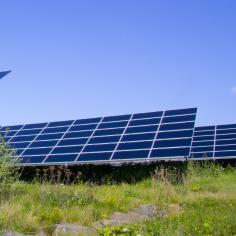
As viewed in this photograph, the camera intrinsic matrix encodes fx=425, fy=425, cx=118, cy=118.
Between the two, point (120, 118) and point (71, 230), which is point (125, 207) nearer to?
point (71, 230)

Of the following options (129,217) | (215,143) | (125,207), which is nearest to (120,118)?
(215,143)

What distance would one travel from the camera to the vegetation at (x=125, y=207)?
7027mm

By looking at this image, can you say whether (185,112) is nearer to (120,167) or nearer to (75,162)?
(120,167)

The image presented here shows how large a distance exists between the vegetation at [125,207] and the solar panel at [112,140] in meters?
A: 1.28

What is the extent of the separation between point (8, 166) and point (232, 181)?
9.50 meters

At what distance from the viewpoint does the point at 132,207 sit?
10.3 metres

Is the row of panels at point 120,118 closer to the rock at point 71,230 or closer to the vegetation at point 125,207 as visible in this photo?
the vegetation at point 125,207

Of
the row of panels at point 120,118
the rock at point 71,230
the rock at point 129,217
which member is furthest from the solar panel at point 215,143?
the rock at point 71,230

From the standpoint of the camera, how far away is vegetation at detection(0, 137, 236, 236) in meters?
7.03

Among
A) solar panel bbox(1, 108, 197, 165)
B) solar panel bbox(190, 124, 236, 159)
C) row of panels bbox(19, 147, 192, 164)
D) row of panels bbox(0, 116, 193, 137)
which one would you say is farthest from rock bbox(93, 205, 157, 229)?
solar panel bbox(190, 124, 236, 159)

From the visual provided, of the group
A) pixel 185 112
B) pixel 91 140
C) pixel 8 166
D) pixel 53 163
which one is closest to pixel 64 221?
pixel 8 166

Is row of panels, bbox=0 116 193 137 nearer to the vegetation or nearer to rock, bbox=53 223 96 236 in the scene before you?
the vegetation

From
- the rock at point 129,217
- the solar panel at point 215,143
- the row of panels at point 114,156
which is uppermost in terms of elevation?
the rock at point 129,217

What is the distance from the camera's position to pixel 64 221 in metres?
7.81
